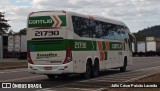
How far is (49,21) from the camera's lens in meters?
20.2

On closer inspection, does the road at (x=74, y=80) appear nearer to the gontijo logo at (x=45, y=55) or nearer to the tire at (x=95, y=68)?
the tire at (x=95, y=68)

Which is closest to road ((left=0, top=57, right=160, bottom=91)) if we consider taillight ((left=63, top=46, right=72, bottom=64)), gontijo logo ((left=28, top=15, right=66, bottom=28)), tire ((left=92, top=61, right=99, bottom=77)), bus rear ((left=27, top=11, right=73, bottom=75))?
tire ((left=92, top=61, right=99, bottom=77))

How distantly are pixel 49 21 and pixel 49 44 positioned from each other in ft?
3.53

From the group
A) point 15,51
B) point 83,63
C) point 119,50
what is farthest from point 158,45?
point 83,63

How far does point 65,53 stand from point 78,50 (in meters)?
1.03

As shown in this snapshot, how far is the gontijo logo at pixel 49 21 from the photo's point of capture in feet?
65.9

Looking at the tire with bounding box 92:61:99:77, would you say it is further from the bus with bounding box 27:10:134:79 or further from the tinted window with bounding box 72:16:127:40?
the tinted window with bounding box 72:16:127:40

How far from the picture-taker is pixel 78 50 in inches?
818

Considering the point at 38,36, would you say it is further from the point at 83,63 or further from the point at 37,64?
the point at 83,63

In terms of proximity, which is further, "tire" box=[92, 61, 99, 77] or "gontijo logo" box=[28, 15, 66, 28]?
"tire" box=[92, 61, 99, 77]

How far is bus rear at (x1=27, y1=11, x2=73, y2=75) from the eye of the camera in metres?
19.9

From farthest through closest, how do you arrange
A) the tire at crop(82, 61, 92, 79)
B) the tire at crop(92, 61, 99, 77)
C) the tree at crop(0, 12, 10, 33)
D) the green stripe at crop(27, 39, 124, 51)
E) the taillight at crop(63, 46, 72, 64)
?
the tree at crop(0, 12, 10, 33), the tire at crop(92, 61, 99, 77), the tire at crop(82, 61, 92, 79), the green stripe at crop(27, 39, 124, 51), the taillight at crop(63, 46, 72, 64)

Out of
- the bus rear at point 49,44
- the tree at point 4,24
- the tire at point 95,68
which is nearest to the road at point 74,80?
the tire at point 95,68

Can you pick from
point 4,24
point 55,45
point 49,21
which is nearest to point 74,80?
point 55,45
